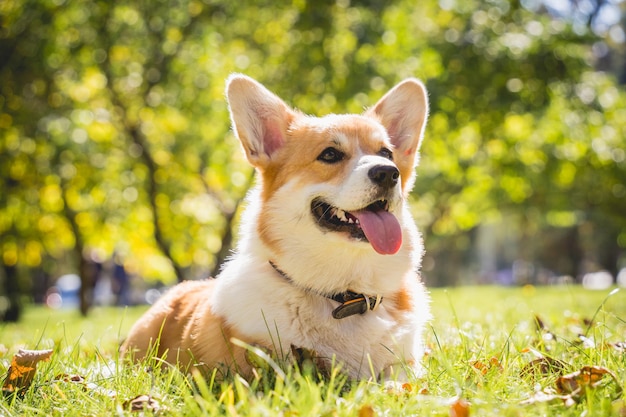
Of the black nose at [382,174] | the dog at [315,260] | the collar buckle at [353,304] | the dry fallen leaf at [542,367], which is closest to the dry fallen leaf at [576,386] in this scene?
the dry fallen leaf at [542,367]

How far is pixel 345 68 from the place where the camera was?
9.83 metres

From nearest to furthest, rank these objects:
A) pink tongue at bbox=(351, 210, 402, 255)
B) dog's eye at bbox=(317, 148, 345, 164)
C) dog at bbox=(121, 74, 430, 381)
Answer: dog at bbox=(121, 74, 430, 381) < pink tongue at bbox=(351, 210, 402, 255) < dog's eye at bbox=(317, 148, 345, 164)

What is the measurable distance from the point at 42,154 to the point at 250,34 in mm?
4482

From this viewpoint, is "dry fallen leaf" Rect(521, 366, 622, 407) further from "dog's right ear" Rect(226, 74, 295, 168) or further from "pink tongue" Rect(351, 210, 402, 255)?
"dog's right ear" Rect(226, 74, 295, 168)

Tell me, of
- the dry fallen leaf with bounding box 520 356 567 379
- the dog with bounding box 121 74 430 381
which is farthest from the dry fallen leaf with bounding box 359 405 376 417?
the dry fallen leaf with bounding box 520 356 567 379

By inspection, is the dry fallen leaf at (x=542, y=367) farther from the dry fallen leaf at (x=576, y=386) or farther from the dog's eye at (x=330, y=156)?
the dog's eye at (x=330, y=156)

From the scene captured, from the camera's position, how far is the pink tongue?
3.12 m

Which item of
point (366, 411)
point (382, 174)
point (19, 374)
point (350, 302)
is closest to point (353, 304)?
point (350, 302)

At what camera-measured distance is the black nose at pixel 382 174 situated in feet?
10.3

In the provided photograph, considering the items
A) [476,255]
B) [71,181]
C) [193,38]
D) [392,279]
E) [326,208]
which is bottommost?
[476,255]

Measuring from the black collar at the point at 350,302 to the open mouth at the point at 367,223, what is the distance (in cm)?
25

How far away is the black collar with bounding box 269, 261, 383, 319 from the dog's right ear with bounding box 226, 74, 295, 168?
745 mm

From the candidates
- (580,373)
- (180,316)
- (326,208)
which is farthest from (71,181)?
(580,373)

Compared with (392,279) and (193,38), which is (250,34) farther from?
(392,279)
